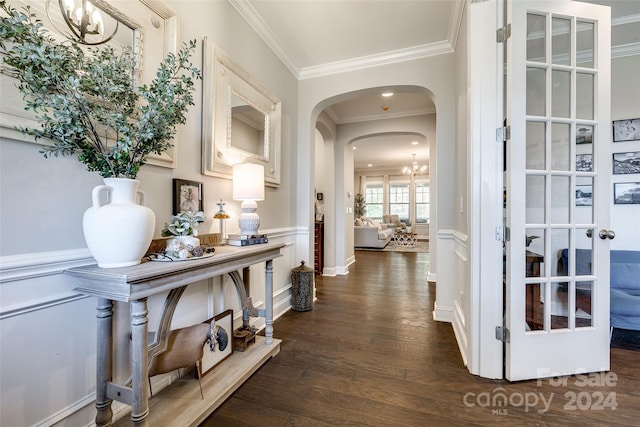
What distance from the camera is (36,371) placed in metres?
1.06

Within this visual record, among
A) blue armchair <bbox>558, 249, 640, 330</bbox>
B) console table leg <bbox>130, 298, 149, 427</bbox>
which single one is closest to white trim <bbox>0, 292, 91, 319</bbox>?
console table leg <bbox>130, 298, 149, 427</bbox>

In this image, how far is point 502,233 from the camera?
174 cm

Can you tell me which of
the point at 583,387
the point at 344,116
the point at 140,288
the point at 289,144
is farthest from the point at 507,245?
the point at 344,116

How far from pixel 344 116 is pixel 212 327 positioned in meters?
4.00

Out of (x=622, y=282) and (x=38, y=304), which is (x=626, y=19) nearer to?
(x=622, y=282)

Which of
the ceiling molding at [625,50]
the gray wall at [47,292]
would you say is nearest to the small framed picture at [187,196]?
the gray wall at [47,292]

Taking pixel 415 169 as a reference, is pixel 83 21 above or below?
below

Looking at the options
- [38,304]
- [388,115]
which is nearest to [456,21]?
[388,115]

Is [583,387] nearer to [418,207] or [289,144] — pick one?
[289,144]

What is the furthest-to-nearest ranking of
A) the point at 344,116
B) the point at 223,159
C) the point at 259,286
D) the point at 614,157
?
the point at 344,116 < the point at 614,157 < the point at 259,286 < the point at 223,159

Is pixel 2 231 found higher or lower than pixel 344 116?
lower

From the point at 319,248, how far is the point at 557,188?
3419 millimetres

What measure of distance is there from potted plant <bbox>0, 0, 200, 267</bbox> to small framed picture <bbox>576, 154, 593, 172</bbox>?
2.42 meters

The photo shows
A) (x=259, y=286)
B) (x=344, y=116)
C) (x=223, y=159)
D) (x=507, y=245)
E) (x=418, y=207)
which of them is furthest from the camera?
(x=418, y=207)
